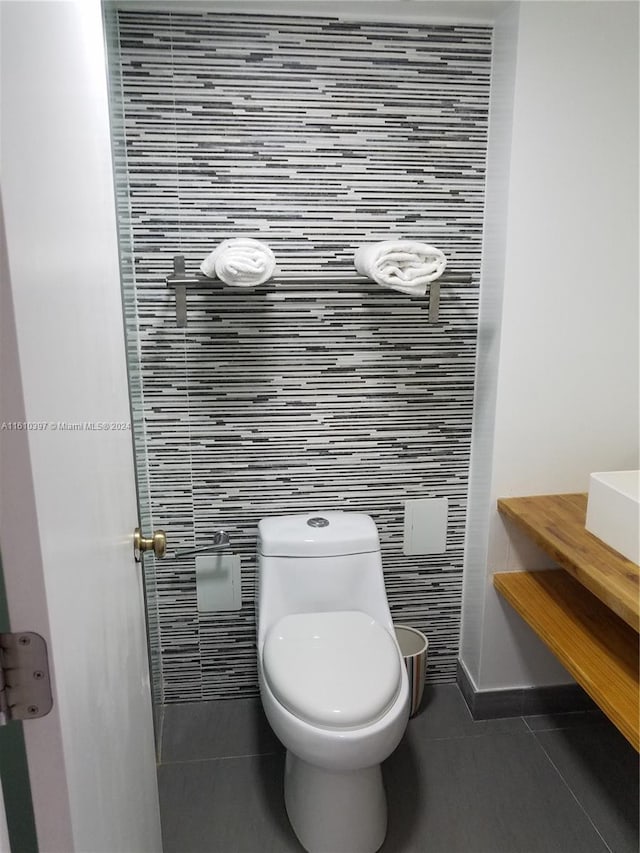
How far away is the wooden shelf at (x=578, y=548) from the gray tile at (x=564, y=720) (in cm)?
70

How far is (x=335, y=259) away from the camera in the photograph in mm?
1890

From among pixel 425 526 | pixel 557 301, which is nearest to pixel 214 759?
pixel 425 526

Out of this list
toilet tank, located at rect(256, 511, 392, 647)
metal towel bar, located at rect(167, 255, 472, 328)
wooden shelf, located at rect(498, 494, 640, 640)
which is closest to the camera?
wooden shelf, located at rect(498, 494, 640, 640)

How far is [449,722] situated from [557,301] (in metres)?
1.42

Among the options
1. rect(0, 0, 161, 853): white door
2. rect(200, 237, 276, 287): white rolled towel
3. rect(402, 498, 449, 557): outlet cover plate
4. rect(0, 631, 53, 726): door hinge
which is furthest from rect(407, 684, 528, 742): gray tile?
rect(0, 631, 53, 726): door hinge

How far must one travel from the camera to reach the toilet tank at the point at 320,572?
1879 mm

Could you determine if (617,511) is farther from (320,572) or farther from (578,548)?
(320,572)

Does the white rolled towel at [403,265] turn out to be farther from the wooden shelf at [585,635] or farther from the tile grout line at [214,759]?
the tile grout line at [214,759]

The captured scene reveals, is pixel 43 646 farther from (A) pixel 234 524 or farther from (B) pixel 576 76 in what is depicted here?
(B) pixel 576 76

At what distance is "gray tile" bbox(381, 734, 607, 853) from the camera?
5.33ft

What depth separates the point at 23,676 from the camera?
0.58 m

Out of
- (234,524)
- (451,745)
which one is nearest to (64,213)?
(234,524)

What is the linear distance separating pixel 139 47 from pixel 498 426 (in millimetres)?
1501

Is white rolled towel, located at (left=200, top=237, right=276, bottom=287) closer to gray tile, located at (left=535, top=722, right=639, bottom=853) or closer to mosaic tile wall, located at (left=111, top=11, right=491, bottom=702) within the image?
mosaic tile wall, located at (left=111, top=11, right=491, bottom=702)
